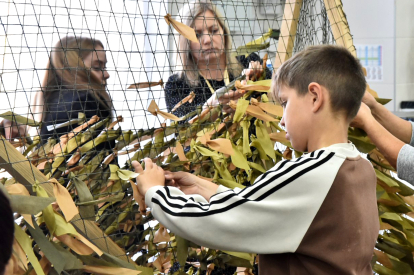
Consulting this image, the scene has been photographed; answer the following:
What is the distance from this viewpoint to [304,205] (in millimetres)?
626

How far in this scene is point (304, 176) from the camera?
2.06 ft

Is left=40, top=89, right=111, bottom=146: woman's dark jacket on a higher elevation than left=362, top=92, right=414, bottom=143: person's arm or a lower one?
higher

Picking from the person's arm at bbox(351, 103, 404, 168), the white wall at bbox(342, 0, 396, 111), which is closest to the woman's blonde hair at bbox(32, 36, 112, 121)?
the person's arm at bbox(351, 103, 404, 168)

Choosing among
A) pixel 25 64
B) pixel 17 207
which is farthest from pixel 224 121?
pixel 25 64

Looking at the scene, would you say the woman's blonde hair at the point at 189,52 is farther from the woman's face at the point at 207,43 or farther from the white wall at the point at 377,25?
the white wall at the point at 377,25

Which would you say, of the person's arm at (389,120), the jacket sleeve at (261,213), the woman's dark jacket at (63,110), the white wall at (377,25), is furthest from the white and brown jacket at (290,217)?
the white wall at (377,25)

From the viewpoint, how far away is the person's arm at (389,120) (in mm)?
934

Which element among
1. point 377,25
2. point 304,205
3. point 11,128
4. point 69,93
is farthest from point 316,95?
point 377,25

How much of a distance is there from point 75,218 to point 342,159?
0.36 meters

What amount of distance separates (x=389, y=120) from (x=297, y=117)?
1.15ft

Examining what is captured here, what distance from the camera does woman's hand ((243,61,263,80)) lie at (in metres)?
0.88

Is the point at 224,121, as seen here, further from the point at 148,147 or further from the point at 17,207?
the point at 17,207

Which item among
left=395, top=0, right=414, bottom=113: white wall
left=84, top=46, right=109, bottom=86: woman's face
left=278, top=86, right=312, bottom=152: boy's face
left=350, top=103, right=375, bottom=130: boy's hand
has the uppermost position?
left=84, top=46, right=109, bottom=86: woman's face

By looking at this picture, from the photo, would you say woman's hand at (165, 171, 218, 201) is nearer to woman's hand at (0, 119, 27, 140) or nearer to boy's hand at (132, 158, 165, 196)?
boy's hand at (132, 158, 165, 196)
